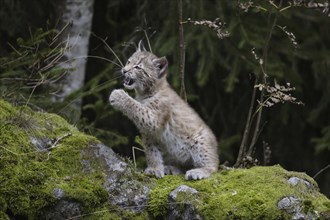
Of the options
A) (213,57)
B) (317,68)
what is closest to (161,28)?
(213,57)

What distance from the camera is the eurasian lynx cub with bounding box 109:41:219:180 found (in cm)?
721

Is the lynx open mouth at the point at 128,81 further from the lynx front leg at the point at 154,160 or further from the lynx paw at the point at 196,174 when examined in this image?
the lynx paw at the point at 196,174

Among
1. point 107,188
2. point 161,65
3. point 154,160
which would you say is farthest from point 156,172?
point 161,65

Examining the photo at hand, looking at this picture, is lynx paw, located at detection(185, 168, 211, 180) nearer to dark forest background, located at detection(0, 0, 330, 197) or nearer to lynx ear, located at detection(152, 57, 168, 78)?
lynx ear, located at detection(152, 57, 168, 78)

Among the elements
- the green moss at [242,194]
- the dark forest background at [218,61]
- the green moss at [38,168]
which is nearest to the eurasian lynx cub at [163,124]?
the green moss at [242,194]

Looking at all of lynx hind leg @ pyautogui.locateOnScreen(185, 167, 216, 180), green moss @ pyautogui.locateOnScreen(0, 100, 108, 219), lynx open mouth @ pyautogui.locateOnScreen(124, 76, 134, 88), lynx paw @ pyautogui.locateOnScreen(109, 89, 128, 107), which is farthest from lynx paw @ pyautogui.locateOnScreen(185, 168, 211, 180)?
lynx open mouth @ pyautogui.locateOnScreen(124, 76, 134, 88)

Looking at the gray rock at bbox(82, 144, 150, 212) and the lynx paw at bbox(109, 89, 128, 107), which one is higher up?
the lynx paw at bbox(109, 89, 128, 107)

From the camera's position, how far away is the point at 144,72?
7.52m

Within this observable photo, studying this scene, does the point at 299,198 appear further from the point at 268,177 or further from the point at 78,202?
the point at 78,202

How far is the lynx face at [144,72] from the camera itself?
746 cm

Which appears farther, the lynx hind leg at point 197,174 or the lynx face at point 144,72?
the lynx face at point 144,72

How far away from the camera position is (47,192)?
6.05m

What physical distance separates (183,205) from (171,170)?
117cm

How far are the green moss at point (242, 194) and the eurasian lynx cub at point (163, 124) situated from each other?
0.45m
